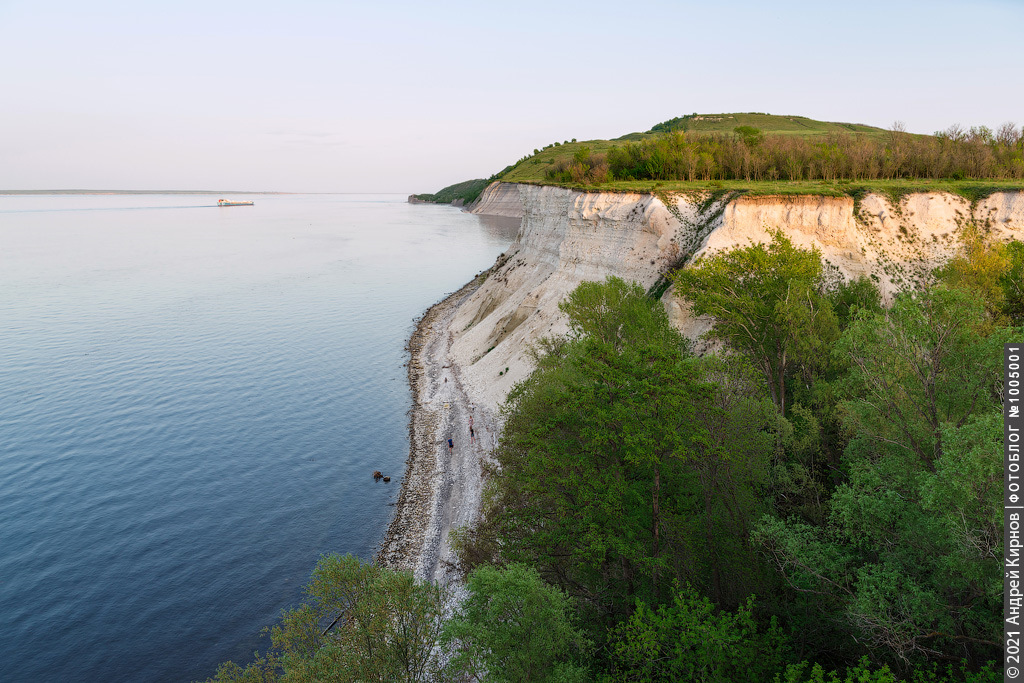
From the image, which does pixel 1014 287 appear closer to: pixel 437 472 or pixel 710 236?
pixel 710 236

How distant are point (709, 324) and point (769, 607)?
21791 millimetres

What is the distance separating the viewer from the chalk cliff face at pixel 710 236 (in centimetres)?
4391

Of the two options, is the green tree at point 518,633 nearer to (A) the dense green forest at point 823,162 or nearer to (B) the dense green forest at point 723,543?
(B) the dense green forest at point 723,543

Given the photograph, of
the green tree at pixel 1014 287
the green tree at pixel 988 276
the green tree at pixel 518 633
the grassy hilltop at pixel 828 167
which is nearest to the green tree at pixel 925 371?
the green tree at pixel 518 633

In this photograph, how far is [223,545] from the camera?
33.4m

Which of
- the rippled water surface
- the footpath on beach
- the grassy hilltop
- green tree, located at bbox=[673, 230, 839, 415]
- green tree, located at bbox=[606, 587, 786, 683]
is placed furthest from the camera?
the grassy hilltop

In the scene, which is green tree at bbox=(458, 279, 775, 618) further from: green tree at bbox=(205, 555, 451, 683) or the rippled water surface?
the rippled water surface

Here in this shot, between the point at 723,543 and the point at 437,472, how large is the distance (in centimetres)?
2543

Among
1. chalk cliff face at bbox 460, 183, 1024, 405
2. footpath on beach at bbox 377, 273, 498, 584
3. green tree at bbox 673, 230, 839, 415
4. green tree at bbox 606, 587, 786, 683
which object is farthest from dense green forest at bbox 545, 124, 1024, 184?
green tree at bbox 606, 587, 786, 683

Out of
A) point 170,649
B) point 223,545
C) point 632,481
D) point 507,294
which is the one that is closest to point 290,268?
point 507,294

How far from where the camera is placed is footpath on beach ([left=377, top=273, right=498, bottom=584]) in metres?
32.4

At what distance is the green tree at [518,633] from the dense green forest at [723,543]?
0.25ft

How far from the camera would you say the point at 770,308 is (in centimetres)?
3095

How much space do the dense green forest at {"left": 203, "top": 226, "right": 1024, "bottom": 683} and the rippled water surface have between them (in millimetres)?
7084
